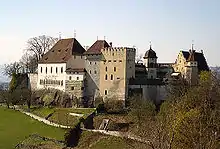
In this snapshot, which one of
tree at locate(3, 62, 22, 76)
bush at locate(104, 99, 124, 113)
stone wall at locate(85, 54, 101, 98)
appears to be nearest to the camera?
bush at locate(104, 99, 124, 113)

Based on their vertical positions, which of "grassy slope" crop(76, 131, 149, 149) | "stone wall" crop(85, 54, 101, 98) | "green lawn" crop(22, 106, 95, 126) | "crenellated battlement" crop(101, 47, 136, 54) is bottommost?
"grassy slope" crop(76, 131, 149, 149)

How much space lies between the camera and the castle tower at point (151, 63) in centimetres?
5647

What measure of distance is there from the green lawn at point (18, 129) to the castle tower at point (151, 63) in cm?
1557

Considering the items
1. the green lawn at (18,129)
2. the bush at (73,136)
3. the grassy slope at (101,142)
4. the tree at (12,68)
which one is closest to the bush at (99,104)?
the bush at (73,136)

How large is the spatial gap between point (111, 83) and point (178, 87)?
27.9 ft

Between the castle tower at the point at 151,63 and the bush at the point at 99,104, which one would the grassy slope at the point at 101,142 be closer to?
the bush at the point at 99,104

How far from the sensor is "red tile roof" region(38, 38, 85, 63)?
59.0m

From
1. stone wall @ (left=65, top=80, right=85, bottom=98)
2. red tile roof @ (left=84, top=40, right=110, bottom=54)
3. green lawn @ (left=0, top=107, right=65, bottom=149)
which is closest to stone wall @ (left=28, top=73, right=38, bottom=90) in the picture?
green lawn @ (left=0, top=107, right=65, bottom=149)

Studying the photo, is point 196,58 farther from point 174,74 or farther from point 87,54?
point 87,54

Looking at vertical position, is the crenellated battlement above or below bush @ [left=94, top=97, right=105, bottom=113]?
above

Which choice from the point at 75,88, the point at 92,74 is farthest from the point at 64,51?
the point at 92,74

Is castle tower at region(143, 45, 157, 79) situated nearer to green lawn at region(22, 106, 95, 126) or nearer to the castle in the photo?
the castle

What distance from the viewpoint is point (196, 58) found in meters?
56.4

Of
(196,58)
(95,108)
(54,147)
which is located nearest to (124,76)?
(95,108)
